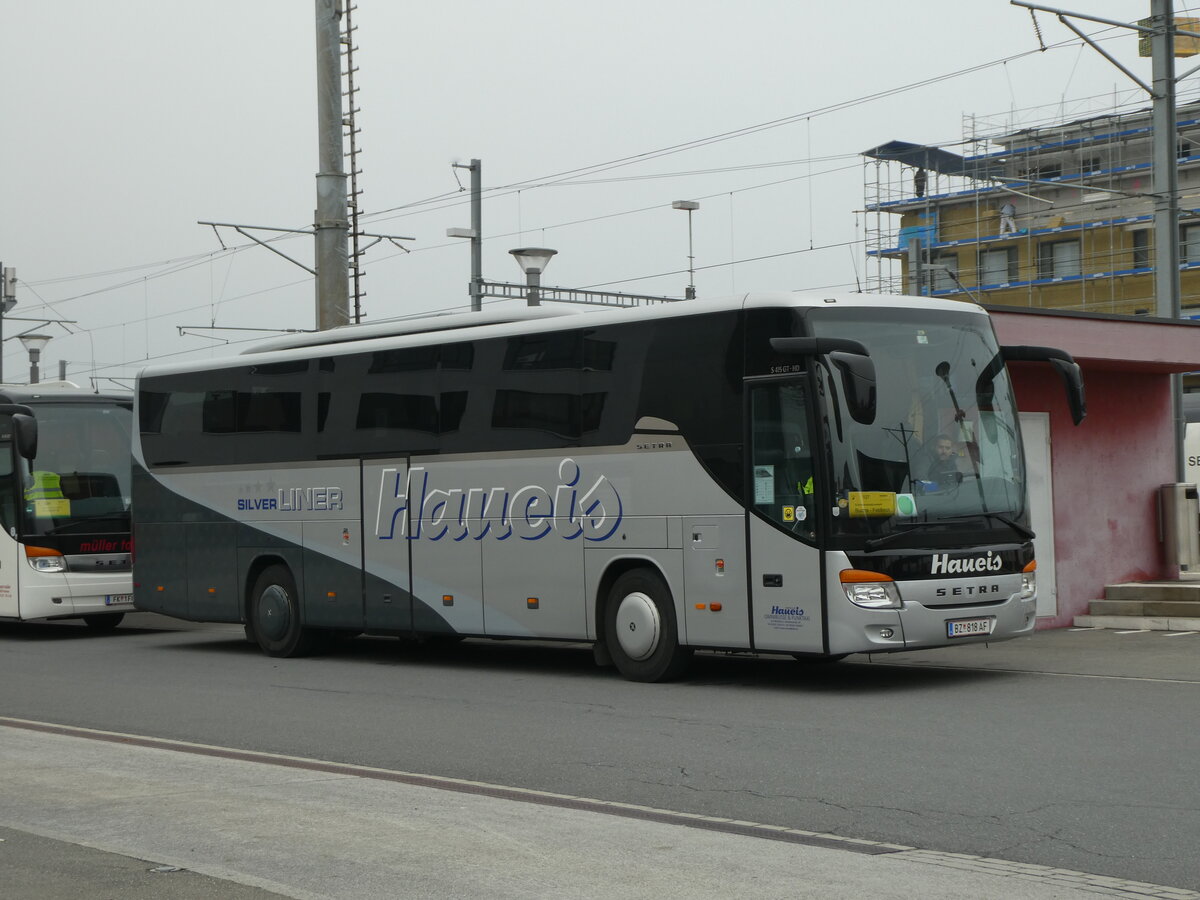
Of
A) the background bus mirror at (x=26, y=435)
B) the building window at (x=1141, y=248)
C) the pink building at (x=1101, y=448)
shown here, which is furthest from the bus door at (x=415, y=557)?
the building window at (x=1141, y=248)

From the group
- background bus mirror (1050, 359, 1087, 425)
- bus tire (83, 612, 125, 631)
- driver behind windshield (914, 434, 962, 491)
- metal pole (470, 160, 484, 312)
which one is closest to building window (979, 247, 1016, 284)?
metal pole (470, 160, 484, 312)

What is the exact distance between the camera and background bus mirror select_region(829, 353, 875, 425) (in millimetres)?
12320

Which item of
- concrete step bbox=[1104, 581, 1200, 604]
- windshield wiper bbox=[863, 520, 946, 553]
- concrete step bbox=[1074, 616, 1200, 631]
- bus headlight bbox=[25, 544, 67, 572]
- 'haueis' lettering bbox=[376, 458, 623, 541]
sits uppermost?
'haueis' lettering bbox=[376, 458, 623, 541]

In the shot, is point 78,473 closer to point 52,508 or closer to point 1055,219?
point 52,508

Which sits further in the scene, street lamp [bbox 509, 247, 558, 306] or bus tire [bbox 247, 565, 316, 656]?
street lamp [bbox 509, 247, 558, 306]

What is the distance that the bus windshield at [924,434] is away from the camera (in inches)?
514

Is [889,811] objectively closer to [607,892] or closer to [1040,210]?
[607,892]

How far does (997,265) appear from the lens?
68.2m

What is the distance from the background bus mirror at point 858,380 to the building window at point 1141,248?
5329 cm

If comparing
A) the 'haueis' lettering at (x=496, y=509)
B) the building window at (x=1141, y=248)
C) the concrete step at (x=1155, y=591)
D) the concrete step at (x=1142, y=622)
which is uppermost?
the building window at (x=1141, y=248)

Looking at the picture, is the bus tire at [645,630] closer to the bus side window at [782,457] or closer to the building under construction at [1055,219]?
the bus side window at [782,457]

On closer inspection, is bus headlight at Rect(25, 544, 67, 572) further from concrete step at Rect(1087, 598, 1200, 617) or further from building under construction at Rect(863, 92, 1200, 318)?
building under construction at Rect(863, 92, 1200, 318)

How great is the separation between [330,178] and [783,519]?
40.6ft

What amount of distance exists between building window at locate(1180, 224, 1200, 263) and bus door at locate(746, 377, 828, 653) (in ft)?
173
